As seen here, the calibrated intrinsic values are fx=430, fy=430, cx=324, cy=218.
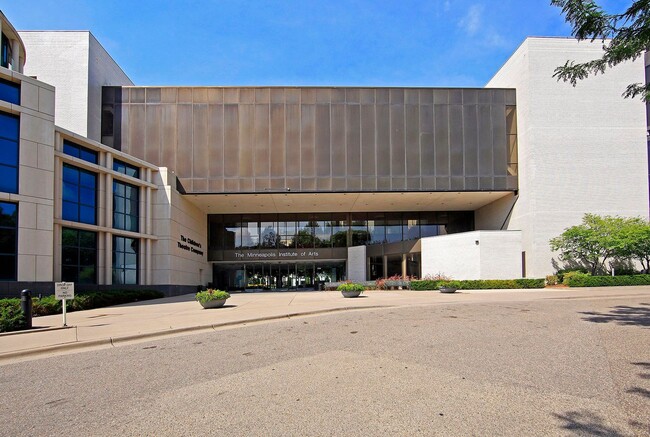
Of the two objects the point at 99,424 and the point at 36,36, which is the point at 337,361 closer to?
the point at 99,424

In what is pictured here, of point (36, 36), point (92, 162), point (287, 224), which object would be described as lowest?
point (287, 224)

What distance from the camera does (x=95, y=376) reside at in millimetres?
6770

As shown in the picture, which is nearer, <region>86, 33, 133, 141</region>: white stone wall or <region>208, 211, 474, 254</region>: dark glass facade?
<region>86, 33, 133, 141</region>: white stone wall

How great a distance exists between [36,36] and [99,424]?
3755 cm

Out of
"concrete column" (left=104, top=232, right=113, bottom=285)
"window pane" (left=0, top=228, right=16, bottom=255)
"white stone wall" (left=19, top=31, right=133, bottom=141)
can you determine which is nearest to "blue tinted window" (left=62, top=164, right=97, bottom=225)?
"concrete column" (left=104, top=232, right=113, bottom=285)

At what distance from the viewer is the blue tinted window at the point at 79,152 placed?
75.0 ft

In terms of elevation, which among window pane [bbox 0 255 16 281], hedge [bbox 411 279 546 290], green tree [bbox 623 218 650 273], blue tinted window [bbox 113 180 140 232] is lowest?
hedge [bbox 411 279 546 290]

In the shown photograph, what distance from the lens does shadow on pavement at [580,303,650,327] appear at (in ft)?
35.5

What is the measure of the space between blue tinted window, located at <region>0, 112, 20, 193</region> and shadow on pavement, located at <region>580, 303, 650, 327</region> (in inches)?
872

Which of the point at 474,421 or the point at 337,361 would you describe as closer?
the point at 474,421

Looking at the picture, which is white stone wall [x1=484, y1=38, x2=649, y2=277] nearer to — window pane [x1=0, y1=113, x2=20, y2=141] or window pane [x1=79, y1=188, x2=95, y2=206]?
window pane [x1=79, y1=188, x2=95, y2=206]

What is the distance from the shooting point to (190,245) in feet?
115

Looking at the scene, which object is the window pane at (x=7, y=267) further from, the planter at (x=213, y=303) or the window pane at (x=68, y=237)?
the planter at (x=213, y=303)

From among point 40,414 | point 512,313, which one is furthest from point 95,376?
point 512,313
